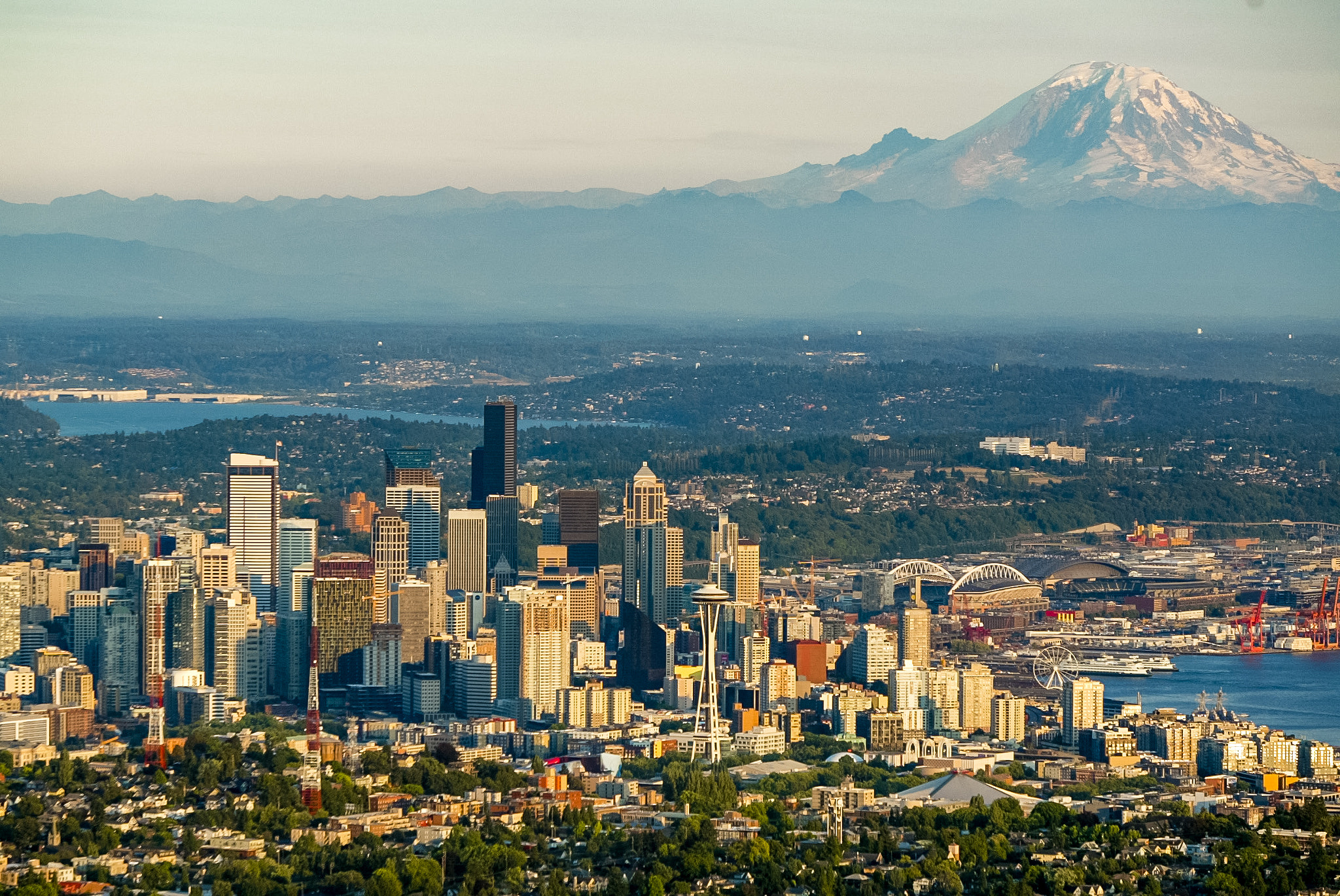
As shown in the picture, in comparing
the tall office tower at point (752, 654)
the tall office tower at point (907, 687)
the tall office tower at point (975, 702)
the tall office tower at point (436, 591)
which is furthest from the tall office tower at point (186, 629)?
the tall office tower at point (975, 702)

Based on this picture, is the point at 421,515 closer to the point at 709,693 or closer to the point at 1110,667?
the point at 1110,667

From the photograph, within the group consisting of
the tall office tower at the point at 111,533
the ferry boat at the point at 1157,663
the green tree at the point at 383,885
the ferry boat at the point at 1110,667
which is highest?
the green tree at the point at 383,885

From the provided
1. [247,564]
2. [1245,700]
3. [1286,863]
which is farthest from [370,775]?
[247,564]

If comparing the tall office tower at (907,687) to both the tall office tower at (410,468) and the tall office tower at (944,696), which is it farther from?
the tall office tower at (410,468)

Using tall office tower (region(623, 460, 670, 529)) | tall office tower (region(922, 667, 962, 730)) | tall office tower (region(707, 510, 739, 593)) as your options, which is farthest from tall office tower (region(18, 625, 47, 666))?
tall office tower (region(623, 460, 670, 529))

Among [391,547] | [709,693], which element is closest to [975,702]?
[709,693]
